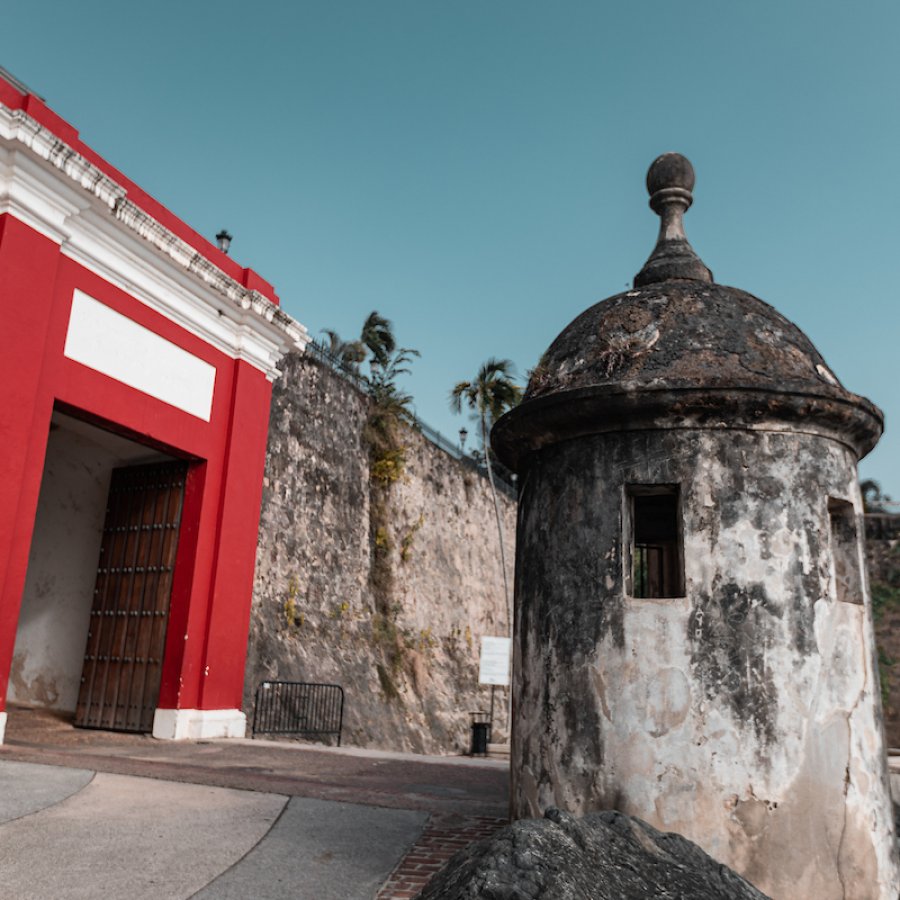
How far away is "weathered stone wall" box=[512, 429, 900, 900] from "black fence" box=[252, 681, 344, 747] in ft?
27.2

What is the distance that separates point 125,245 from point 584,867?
26.0 feet

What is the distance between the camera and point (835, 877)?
3.01 m

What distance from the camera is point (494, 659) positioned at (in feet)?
43.0

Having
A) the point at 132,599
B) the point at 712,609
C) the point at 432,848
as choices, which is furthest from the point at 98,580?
the point at 712,609

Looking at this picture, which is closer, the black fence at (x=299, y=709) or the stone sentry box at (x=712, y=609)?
the stone sentry box at (x=712, y=609)

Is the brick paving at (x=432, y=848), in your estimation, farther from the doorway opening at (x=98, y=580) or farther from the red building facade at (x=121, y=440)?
the doorway opening at (x=98, y=580)

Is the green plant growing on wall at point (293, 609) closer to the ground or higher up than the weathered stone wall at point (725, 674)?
higher up

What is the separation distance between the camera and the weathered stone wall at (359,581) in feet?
42.2

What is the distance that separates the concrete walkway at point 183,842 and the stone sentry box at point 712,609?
83 centimetres

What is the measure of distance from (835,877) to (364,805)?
97.8 inches

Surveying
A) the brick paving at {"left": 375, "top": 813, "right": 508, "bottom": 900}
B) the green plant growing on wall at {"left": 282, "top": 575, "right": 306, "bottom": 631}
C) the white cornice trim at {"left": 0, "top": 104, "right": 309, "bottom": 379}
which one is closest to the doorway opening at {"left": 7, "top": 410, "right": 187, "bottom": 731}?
the white cornice trim at {"left": 0, "top": 104, "right": 309, "bottom": 379}

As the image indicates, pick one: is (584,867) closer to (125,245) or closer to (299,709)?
(125,245)

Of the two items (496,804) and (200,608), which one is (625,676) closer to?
(496,804)

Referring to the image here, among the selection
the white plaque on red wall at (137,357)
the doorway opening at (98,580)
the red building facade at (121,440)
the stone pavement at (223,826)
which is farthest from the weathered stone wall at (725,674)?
the doorway opening at (98,580)
